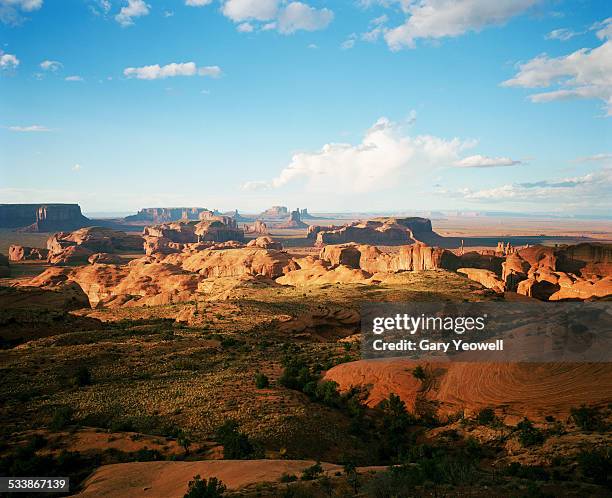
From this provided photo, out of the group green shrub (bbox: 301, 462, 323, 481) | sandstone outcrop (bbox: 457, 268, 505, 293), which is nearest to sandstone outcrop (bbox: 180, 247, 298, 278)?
sandstone outcrop (bbox: 457, 268, 505, 293)

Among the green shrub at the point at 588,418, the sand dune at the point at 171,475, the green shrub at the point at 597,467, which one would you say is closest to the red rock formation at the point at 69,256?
the sand dune at the point at 171,475

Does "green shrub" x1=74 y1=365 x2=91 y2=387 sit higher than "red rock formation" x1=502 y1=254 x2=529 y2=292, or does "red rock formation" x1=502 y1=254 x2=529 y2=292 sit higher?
"red rock formation" x1=502 y1=254 x2=529 y2=292

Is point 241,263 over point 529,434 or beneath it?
over

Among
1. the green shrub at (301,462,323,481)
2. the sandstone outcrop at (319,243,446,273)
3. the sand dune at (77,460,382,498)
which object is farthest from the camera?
the sandstone outcrop at (319,243,446,273)

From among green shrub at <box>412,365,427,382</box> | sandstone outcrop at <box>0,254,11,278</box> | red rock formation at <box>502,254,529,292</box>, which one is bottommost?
sandstone outcrop at <box>0,254,11,278</box>

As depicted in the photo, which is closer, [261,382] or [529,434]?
[529,434]

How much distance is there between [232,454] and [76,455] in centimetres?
647

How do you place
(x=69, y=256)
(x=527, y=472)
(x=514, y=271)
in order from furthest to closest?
(x=69, y=256)
(x=514, y=271)
(x=527, y=472)

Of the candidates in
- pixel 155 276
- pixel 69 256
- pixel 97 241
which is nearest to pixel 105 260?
pixel 69 256

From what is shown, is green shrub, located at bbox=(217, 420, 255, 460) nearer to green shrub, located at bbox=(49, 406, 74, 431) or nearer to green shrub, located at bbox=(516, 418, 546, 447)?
green shrub, located at bbox=(49, 406, 74, 431)

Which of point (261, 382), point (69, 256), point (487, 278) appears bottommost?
point (261, 382)

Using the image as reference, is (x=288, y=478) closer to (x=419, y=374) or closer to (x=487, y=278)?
(x=419, y=374)

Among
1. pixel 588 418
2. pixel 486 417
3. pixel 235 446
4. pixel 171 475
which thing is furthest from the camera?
pixel 486 417

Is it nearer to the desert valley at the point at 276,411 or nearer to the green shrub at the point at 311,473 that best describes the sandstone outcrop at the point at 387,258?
the desert valley at the point at 276,411
